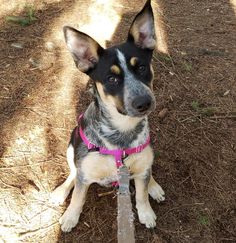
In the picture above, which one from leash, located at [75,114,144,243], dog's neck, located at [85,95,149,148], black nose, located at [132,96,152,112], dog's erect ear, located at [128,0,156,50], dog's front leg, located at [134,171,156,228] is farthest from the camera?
dog's front leg, located at [134,171,156,228]

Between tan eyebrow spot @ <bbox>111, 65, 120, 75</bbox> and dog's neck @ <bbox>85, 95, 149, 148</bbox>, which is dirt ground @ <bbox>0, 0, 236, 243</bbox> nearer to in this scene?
dog's neck @ <bbox>85, 95, 149, 148</bbox>

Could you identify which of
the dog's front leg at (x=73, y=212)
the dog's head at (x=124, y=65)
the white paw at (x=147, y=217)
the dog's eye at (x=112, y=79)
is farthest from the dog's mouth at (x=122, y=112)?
the white paw at (x=147, y=217)

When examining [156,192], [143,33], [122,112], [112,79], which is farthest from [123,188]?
[143,33]

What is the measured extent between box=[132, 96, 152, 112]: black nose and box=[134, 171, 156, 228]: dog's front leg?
1.02m

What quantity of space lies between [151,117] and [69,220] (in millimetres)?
1766

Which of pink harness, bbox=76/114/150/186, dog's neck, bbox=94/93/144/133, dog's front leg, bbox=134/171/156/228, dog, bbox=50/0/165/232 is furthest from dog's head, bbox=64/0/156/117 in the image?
dog's front leg, bbox=134/171/156/228

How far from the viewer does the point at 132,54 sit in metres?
3.80

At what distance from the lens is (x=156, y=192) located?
4793 millimetres

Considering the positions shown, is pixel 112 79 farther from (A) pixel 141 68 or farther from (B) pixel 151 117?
(B) pixel 151 117

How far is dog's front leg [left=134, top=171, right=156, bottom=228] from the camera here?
4.46 meters

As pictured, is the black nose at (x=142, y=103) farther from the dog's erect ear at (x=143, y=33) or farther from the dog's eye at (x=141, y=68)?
the dog's erect ear at (x=143, y=33)

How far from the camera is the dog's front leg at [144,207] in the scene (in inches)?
175

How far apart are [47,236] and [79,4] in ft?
14.1

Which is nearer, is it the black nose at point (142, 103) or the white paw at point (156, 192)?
the black nose at point (142, 103)
